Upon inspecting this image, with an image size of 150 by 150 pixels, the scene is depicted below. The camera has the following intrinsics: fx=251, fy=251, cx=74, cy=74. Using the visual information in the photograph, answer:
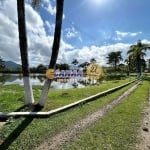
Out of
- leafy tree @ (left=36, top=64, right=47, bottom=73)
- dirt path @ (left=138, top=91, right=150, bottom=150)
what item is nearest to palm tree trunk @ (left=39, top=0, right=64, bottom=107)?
dirt path @ (left=138, top=91, right=150, bottom=150)

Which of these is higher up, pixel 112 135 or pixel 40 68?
pixel 40 68

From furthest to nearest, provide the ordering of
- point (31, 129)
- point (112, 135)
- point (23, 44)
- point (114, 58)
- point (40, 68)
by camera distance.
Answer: point (40, 68) → point (114, 58) → point (23, 44) → point (31, 129) → point (112, 135)

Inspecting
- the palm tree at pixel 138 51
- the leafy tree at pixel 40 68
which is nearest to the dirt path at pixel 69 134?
the palm tree at pixel 138 51

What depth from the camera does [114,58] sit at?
12031 cm

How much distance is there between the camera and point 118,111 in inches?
461

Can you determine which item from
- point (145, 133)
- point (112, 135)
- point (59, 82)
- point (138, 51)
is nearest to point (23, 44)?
point (112, 135)

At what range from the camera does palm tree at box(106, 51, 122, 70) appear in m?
119

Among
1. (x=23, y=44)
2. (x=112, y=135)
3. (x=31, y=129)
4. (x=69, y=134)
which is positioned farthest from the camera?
(x=23, y=44)

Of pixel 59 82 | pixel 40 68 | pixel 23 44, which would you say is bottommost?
pixel 59 82

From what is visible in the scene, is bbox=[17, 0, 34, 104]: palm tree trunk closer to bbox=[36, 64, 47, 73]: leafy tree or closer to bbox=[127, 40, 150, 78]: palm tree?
bbox=[127, 40, 150, 78]: palm tree

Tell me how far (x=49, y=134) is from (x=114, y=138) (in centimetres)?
200

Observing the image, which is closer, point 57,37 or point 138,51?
point 57,37

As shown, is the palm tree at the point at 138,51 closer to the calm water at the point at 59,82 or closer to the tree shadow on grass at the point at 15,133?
the calm water at the point at 59,82

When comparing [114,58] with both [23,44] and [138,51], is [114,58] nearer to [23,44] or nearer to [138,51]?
[138,51]
